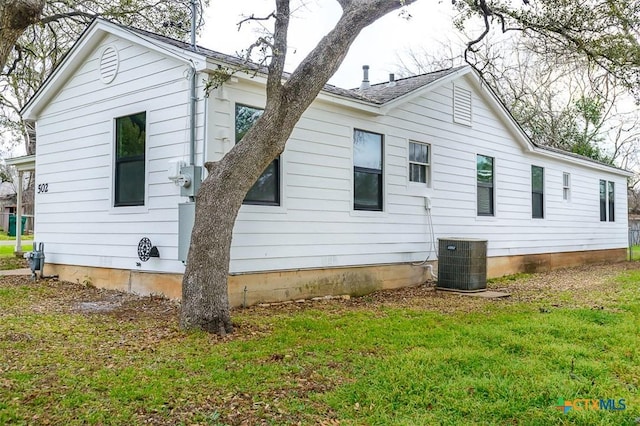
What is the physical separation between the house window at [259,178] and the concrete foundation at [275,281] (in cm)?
106

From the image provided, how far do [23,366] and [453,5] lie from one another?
24.9 feet

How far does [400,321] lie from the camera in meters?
6.30

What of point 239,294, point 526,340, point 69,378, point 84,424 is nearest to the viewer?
point 84,424

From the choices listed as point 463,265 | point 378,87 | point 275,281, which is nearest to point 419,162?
point 463,265

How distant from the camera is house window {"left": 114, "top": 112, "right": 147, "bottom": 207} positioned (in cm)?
774

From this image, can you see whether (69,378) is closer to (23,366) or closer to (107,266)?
(23,366)

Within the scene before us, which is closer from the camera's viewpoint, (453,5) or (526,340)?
(526,340)

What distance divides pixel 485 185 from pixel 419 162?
248 centimetres

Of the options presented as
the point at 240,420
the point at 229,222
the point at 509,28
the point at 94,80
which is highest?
the point at 509,28

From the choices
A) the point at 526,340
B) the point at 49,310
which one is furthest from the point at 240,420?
the point at 49,310

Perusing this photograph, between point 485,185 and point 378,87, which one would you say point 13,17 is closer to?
point 378,87

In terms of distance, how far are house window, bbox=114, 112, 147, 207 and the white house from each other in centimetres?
3

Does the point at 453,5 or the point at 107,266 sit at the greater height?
the point at 453,5

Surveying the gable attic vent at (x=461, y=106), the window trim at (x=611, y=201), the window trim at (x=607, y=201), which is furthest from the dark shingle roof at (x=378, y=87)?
the window trim at (x=611, y=201)
